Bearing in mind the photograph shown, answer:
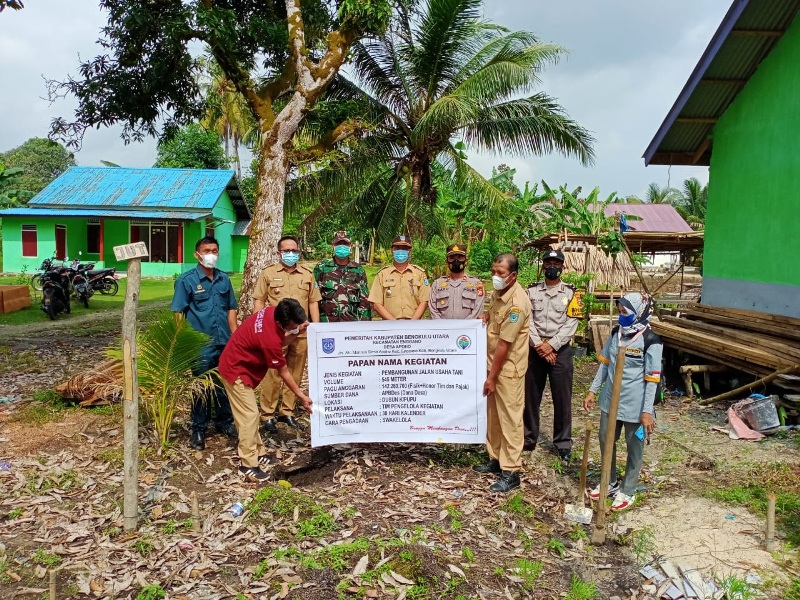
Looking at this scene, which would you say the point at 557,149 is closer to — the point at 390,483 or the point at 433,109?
the point at 433,109

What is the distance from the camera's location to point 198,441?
557cm

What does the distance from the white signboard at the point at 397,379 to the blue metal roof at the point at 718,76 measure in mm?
5786

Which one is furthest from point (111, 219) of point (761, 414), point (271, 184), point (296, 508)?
point (761, 414)

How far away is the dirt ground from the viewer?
3.63 m

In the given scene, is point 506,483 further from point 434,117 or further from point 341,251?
point 434,117

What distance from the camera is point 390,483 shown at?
5059mm

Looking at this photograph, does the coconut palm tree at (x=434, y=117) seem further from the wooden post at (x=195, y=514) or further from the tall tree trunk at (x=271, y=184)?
the wooden post at (x=195, y=514)

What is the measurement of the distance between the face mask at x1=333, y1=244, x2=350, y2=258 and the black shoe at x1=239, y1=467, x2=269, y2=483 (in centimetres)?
238

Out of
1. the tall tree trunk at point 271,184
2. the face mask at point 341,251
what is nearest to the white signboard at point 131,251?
the face mask at point 341,251

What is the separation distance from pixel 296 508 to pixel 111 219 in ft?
78.3

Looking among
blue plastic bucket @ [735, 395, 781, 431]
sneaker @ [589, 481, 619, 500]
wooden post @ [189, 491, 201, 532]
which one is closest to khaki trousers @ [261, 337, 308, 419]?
wooden post @ [189, 491, 201, 532]

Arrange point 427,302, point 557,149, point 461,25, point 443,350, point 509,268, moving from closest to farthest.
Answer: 1. point 509,268
2. point 443,350
3. point 427,302
4. point 461,25
5. point 557,149

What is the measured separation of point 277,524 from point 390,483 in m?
1.12

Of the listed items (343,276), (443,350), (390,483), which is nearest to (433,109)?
(343,276)
